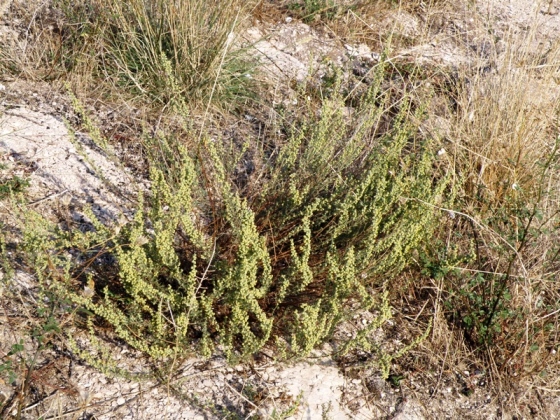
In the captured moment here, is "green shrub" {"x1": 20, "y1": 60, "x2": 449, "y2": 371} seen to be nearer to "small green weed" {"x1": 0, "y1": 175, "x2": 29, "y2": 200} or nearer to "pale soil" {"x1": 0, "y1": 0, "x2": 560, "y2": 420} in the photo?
"pale soil" {"x1": 0, "y1": 0, "x2": 560, "y2": 420}

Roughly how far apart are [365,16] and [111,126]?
7.34 feet

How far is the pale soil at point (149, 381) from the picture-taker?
7.18ft

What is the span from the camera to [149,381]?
7.42 ft

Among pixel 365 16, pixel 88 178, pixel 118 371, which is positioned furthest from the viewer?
pixel 365 16

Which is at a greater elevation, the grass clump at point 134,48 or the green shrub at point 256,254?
the grass clump at point 134,48

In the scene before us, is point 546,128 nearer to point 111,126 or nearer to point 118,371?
point 111,126

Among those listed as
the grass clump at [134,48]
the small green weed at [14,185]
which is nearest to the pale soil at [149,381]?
the small green weed at [14,185]

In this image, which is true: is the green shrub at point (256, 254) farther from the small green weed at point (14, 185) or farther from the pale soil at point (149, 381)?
the small green weed at point (14, 185)

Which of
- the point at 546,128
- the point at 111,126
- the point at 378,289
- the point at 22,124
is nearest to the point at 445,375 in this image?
the point at 378,289

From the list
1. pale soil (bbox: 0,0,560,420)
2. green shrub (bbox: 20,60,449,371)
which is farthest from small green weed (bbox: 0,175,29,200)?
green shrub (bbox: 20,60,449,371)

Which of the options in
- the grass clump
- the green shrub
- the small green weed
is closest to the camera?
the green shrub

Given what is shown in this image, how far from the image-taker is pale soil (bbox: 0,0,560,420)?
2.19 meters

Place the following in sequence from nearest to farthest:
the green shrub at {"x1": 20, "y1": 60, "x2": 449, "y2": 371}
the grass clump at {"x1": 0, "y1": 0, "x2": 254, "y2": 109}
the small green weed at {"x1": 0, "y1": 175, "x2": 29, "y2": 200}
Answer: the green shrub at {"x1": 20, "y1": 60, "x2": 449, "y2": 371}, the small green weed at {"x1": 0, "y1": 175, "x2": 29, "y2": 200}, the grass clump at {"x1": 0, "y1": 0, "x2": 254, "y2": 109}

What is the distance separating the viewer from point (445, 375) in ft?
8.52
